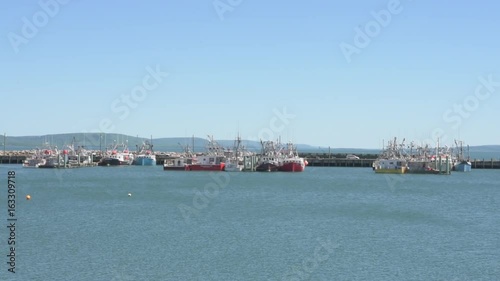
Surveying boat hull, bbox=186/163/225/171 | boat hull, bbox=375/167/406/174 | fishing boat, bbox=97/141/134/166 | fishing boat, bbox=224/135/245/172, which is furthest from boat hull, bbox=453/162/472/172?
fishing boat, bbox=97/141/134/166

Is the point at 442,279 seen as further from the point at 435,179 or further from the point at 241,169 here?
the point at 241,169

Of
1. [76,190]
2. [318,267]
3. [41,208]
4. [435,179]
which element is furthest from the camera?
[435,179]

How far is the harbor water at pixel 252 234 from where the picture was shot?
34.8m

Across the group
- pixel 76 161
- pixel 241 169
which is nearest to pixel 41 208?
pixel 241 169

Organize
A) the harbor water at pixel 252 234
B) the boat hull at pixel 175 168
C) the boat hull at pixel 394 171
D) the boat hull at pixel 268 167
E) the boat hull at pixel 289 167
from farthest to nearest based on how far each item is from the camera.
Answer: the boat hull at pixel 175 168
the boat hull at pixel 289 167
the boat hull at pixel 268 167
the boat hull at pixel 394 171
the harbor water at pixel 252 234

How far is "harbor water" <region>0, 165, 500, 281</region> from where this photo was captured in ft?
114

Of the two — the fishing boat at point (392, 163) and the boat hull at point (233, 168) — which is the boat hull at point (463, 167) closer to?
the fishing boat at point (392, 163)

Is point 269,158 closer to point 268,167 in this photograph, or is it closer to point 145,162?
point 268,167

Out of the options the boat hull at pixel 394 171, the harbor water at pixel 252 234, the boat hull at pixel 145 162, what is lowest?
the harbor water at pixel 252 234

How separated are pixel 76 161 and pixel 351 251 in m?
107

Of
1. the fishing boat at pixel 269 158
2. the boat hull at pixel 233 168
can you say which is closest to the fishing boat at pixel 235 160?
the boat hull at pixel 233 168

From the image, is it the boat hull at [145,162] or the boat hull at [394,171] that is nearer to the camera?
the boat hull at [394,171]

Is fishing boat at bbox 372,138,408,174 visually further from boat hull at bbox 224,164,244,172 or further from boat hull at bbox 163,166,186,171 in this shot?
boat hull at bbox 163,166,186,171

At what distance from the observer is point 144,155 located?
→ 15325cm
